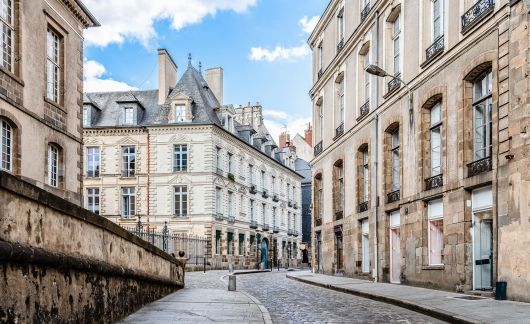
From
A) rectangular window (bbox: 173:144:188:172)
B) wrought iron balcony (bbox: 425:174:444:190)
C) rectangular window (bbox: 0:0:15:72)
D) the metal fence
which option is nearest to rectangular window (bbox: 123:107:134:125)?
rectangular window (bbox: 173:144:188:172)

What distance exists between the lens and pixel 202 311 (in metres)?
11.3

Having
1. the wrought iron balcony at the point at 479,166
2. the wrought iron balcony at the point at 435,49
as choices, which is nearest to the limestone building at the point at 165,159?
the wrought iron balcony at the point at 435,49

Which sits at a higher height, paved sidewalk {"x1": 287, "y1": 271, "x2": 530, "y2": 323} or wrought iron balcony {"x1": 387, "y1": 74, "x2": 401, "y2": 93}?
wrought iron balcony {"x1": 387, "y1": 74, "x2": 401, "y2": 93}

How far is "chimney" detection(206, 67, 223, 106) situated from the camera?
5044 centimetres

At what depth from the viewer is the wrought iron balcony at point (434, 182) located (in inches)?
640

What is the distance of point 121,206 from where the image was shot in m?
42.7

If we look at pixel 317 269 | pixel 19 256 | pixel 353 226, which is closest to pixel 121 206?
pixel 317 269

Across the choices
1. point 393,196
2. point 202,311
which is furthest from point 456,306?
point 393,196

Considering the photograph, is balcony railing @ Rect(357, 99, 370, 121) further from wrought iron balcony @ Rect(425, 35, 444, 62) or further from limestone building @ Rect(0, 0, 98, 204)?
limestone building @ Rect(0, 0, 98, 204)

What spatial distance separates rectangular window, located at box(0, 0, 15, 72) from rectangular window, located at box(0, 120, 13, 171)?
151 cm

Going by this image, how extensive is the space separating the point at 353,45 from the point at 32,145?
13.6 m

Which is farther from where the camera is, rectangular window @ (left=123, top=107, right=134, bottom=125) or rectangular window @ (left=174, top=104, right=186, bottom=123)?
rectangular window @ (left=123, top=107, right=134, bottom=125)

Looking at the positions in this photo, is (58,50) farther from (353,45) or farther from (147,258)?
(353,45)

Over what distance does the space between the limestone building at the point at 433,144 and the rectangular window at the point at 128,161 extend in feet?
64.7
